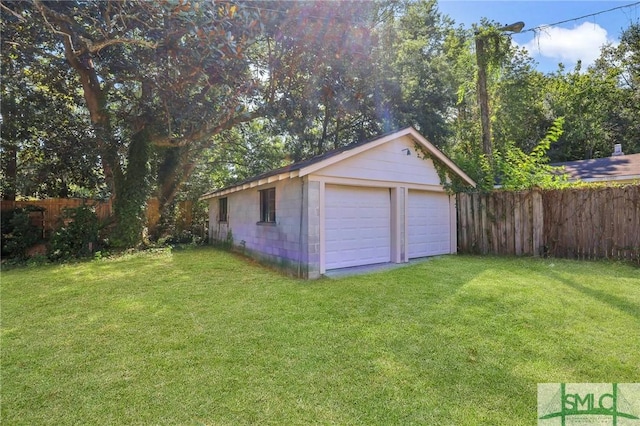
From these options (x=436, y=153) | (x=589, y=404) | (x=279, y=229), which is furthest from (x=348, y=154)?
(x=589, y=404)

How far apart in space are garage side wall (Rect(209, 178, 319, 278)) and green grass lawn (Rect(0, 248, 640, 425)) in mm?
1038

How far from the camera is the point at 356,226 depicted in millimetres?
7758

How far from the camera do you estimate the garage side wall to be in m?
6.78

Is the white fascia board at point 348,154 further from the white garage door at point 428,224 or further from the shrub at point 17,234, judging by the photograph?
the shrub at point 17,234

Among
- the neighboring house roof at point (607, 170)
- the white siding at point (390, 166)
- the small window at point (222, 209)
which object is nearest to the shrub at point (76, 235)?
the small window at point (222, 209)

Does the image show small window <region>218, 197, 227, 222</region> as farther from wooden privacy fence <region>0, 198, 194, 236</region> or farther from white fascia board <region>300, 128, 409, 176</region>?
white fascia board <region>300, 128, 409, 176</region>

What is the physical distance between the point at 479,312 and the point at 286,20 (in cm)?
964

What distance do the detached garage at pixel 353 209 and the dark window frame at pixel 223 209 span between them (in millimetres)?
2089

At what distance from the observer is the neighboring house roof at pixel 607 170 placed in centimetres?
1182

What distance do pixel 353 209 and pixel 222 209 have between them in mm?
6967

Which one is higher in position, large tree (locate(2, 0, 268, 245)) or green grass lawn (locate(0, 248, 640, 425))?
large tree (locate(2, 0, 268, 245))

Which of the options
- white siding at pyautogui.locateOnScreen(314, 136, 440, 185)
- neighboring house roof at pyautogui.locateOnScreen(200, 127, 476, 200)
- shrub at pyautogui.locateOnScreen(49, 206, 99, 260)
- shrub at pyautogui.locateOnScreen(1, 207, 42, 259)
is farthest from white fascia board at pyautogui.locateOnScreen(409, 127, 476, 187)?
shrub at pyautogui.locateOnScreen(1, 207, 42, 259)

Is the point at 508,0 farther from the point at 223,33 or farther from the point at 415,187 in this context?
the point at 223,33

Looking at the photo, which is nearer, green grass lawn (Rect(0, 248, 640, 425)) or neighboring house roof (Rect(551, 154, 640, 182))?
green grass lawn (Rect(0, 248, 640, 425))
